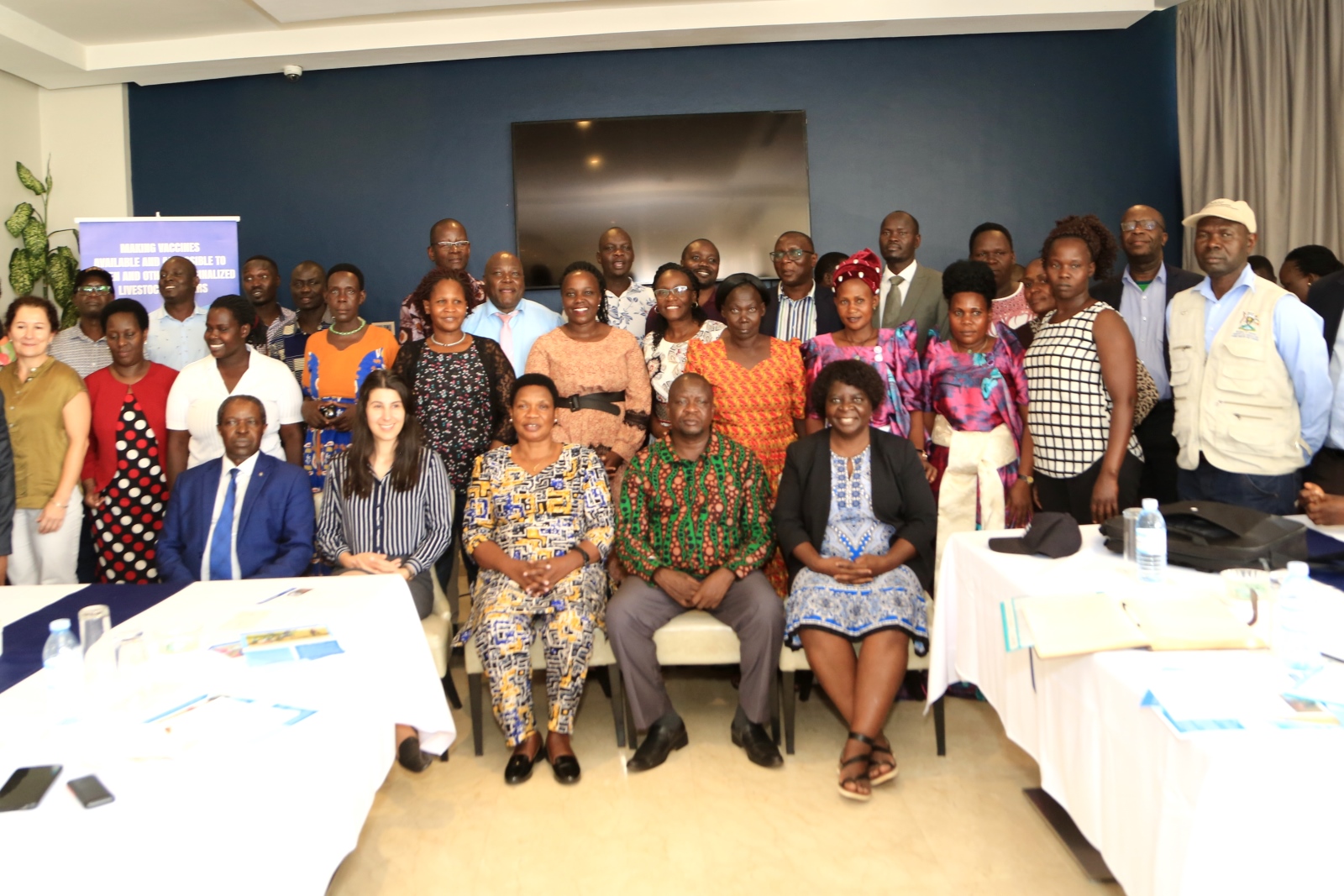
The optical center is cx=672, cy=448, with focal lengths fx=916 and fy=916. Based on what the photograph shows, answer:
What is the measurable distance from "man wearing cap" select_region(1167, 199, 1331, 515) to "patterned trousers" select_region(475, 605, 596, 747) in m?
2.23

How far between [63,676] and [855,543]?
8.30 feet

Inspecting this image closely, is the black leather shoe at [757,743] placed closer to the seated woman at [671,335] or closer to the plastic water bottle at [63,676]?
the seated woman at [671,335]

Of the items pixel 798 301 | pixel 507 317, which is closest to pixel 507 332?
pixel 507 317

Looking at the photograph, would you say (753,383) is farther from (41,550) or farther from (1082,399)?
(41,550)

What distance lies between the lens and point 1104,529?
2662 mm

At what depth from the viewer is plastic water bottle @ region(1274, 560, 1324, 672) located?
1703mm

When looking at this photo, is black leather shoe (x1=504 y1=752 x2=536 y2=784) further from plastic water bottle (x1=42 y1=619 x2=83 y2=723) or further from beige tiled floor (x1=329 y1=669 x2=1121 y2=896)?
plastic water bottle (x1=42 y1=619 x2=83 y2=723)

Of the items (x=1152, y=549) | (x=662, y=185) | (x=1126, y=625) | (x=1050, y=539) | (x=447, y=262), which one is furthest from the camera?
(x=662, y=185)

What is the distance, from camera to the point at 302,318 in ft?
17.1

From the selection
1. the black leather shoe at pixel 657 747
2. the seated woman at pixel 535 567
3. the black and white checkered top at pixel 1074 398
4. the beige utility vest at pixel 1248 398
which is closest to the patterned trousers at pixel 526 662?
the seated woman at pixel 535 567

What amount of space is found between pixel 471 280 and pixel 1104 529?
3398mm

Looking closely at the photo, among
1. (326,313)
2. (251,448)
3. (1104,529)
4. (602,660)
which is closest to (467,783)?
(602,660)

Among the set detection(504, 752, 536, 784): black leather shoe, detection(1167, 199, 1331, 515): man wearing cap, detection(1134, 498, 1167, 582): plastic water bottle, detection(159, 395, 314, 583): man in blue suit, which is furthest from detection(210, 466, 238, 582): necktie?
detection(1167, 199, 1331, 515): man wearing cap

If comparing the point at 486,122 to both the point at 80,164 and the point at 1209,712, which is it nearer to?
the point at 80,164
